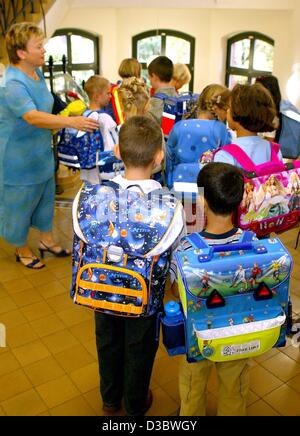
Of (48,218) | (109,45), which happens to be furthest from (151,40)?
(48,218)

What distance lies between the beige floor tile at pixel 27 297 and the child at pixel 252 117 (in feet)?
5.48

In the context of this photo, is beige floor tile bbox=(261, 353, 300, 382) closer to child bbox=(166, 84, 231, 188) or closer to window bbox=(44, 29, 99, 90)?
child bbox=(166, 84, 231, 188)

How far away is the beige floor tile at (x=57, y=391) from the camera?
229 cm

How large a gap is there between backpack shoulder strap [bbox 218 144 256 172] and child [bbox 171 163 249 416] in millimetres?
362

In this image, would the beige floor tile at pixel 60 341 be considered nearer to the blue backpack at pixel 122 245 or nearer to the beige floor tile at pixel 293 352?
the blue backpack at pixel 122 245

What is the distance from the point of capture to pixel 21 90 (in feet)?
9.69

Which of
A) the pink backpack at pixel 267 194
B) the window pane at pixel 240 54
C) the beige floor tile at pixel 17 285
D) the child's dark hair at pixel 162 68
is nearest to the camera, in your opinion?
the pink backpack at pixel 267 194

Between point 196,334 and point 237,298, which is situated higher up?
point 237,298

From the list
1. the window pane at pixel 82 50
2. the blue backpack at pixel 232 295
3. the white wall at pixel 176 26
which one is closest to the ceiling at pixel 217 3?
the white wall at pixel 176 26

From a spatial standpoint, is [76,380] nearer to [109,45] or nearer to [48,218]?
[48,218]

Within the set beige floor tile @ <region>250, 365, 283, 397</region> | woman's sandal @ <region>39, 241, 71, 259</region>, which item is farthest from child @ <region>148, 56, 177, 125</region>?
beige floor tile @ <region>250, 365, 283, 397</region>

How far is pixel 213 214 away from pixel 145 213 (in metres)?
0.27

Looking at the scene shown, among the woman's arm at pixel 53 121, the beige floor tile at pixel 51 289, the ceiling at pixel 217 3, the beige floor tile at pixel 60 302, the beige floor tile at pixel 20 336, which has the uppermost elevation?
the ceiling at pixel 217 3

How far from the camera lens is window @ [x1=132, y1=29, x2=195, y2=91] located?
9.61 meters
